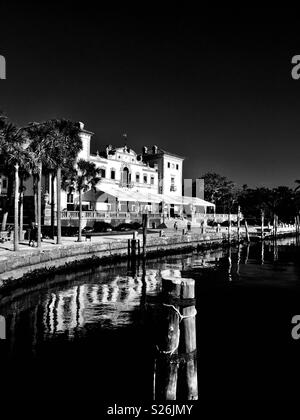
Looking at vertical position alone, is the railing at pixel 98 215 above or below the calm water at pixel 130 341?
above

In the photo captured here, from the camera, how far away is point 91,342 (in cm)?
1340

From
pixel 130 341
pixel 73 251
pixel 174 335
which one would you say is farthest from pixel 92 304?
pixel 174 335

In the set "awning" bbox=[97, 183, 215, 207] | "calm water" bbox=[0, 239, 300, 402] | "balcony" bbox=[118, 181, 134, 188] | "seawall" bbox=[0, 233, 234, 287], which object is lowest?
"calm water" bbox=[0, 239, 300, 402]

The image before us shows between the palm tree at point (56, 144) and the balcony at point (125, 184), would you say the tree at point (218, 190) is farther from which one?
the palm tree at point (56, 144)

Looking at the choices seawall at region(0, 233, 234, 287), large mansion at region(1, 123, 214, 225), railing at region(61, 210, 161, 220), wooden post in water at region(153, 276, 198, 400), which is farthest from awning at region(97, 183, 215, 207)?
wooden post in water at region(153, 276, 198, 400)

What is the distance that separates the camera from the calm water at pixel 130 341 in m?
10.2

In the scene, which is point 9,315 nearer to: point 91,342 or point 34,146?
point 91,342

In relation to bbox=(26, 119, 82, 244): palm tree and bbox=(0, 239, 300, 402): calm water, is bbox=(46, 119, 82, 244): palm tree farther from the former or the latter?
bbox=(0, 239, 300, 402): calm water

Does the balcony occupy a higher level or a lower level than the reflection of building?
higher

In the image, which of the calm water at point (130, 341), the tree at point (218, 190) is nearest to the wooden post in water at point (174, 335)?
the calm water at point (130, 341)

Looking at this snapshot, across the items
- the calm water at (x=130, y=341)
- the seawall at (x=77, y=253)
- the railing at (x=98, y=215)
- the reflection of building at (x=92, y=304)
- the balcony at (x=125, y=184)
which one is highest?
the balcony at (x=125, y=184)

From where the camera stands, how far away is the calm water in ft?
33.4

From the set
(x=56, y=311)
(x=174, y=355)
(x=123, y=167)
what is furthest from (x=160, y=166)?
(x=174, y=355)

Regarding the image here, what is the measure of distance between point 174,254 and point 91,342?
3134 cm
